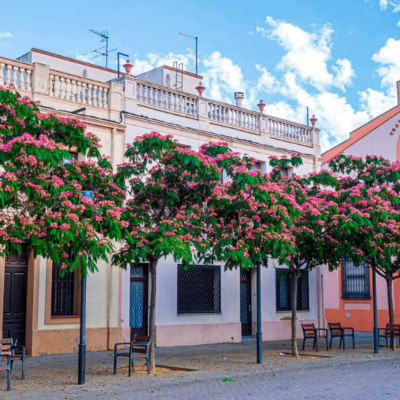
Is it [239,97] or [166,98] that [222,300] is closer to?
[166,98]

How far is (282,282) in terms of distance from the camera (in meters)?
21.9

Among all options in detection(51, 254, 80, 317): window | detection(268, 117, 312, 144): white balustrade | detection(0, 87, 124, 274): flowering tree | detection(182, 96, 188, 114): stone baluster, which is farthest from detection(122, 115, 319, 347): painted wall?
detection(0, 87, 124, 274): flowering tree

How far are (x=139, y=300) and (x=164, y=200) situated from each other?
19.6 ft

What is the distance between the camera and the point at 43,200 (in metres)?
9.90

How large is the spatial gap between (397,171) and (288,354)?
6.09m

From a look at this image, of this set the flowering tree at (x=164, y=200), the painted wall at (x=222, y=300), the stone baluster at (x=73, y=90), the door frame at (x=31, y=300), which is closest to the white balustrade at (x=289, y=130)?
the painted wall at (x=222, y=300)

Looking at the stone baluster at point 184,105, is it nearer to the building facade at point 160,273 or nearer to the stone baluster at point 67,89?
the building facade at point 160,273

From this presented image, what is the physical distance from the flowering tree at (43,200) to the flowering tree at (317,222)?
4.92 meters

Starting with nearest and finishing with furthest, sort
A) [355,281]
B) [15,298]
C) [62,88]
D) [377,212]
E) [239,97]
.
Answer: [377,212] < [15,298] < [62,88] < [239,97] < [355,281]

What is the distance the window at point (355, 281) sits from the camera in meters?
26.2

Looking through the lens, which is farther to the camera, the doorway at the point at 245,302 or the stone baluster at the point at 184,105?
the doorway at the point at 245,302

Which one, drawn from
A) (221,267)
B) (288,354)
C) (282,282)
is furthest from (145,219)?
(282,282)

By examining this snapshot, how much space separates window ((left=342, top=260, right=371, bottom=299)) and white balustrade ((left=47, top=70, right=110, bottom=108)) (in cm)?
1461

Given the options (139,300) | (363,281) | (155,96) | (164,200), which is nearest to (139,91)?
(155,96)
